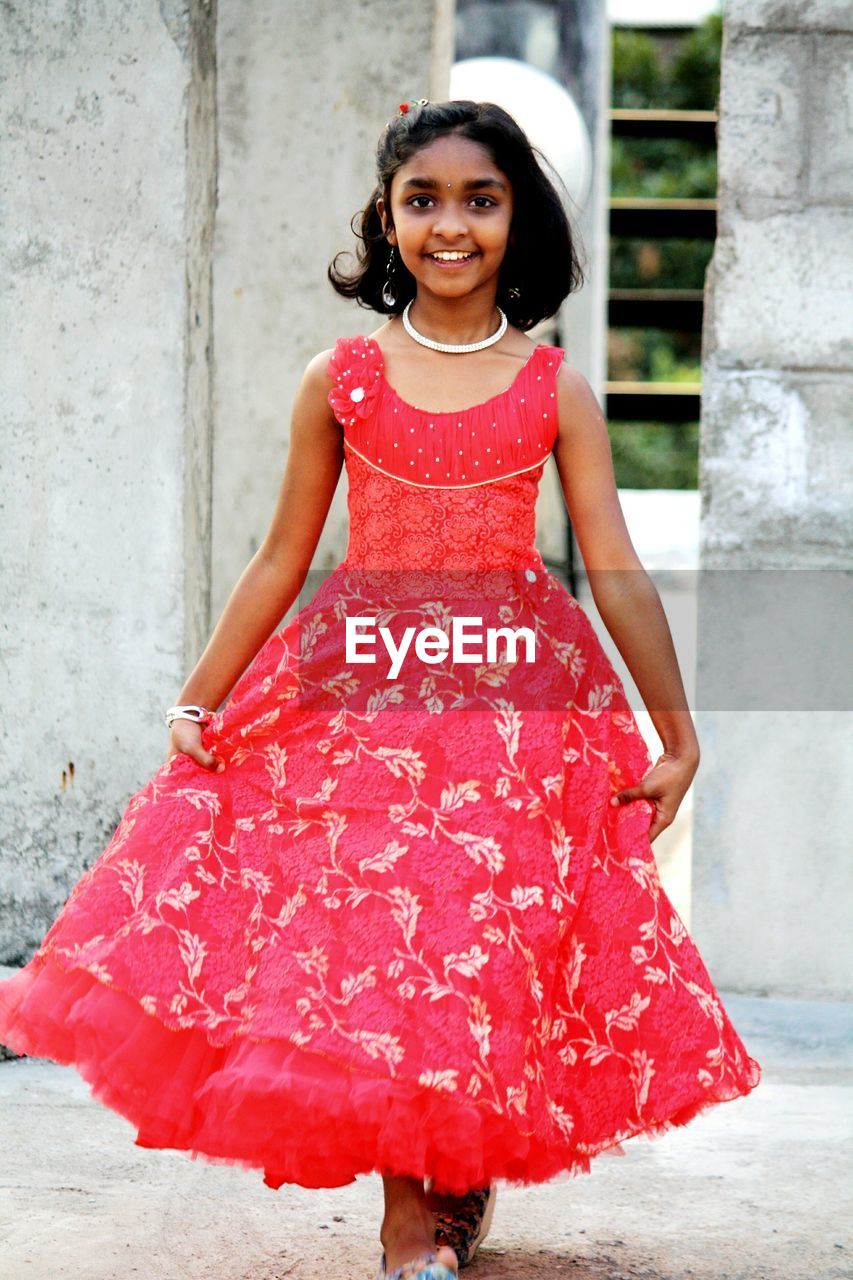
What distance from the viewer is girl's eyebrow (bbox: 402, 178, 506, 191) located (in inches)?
106

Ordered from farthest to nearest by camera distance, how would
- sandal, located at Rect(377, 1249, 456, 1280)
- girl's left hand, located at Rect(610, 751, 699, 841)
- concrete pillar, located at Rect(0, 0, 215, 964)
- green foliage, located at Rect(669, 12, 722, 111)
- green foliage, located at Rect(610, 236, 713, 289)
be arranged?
green foliage, located at Rect(610, 236, 713, 289)
green foliage, located at Rect(669, 12, 722, 111)
concrete pillar, located at Rect(0, 0, 215, 964)
girl's left hand, located at Rect(610, 751, 699, 841)
sandal, located at Rect(377, 1249, 456, 1280)

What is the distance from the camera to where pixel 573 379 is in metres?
2.72

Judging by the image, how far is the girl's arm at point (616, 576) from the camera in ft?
8.81

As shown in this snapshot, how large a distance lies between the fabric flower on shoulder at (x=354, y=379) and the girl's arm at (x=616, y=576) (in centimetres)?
27

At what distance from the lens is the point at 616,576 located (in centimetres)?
269

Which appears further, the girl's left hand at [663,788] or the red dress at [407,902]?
the girl's left hand at [663,788]

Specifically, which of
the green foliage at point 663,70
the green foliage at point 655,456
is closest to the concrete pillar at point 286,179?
the green foliage at point 655,456

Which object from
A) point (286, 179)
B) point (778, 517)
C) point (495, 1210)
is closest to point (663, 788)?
point (495, 1210)

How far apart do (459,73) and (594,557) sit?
5.33 m

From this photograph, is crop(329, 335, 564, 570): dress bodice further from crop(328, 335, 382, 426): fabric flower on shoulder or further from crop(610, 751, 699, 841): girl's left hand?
crop(610, 751, 699, 841): girl's left hand

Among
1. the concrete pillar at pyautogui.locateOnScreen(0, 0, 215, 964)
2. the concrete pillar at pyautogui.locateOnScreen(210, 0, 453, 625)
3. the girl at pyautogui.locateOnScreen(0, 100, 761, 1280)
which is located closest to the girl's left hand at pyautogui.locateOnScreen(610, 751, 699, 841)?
the girl at pyautogui.locateOnScreen(0, 100, 761, 1280)

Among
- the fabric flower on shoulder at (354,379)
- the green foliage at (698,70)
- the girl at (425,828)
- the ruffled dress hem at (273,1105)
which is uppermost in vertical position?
the green foliage at (698,70)

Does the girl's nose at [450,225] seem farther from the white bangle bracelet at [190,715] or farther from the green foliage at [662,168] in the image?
the green foliage at [662,168]

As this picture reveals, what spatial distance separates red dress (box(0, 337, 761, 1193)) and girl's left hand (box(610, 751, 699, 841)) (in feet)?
0.08
